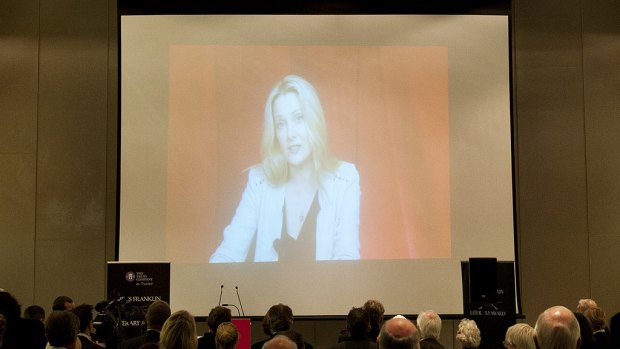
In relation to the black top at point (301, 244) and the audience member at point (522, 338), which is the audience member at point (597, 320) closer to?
the audience member at point (522, 338)

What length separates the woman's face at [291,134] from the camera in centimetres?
871

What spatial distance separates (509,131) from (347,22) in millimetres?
2383

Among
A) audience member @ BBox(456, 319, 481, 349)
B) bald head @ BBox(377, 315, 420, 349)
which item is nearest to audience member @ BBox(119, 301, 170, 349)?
audience member @ BBox(456, 319, 481, 349)

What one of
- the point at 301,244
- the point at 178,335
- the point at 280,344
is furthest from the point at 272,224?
the point at 280,344

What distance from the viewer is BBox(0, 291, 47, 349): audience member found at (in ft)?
13.6

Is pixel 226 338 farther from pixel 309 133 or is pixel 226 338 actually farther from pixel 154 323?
pixel 309 133

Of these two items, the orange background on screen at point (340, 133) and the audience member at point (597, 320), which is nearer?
the audience member at point (597, 320)

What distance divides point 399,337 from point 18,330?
250 cm

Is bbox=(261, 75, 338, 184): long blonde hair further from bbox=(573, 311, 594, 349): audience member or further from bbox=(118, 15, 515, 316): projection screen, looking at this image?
bbox=(573, 311, 594, 349): audience member

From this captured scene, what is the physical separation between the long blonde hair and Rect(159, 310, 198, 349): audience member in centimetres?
490

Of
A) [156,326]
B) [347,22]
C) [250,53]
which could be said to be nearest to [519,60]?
[347,22]

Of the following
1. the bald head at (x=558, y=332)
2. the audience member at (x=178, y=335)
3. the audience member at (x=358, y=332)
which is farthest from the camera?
the audience member at (x=358, y=332)

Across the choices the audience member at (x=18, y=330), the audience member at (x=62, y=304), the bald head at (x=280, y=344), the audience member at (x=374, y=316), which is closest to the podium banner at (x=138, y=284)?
the audience member at (x=62, y=304)

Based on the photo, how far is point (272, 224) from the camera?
862cm
